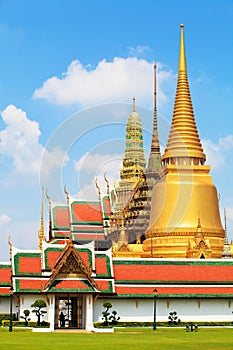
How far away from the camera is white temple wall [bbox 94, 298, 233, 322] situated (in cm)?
3647

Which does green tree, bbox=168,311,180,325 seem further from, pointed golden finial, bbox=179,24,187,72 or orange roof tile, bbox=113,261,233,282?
pointed golden finial, bbox=179,24,187,72

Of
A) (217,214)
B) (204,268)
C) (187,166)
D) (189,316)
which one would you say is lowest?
(189,316)

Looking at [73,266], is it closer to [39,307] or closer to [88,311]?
[88,311]

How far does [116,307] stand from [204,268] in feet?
17.9

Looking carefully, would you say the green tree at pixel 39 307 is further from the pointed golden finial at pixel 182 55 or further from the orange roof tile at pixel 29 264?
the pointed golden finial at pixel 182 55

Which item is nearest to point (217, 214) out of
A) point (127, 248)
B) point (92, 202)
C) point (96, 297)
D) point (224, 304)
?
point (127, 248)

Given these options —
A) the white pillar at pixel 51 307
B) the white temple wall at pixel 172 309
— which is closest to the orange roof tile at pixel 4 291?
the white pillar at pixel 51 307

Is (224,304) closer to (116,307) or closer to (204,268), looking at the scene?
(204,268)

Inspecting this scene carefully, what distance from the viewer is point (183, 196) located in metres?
52.0

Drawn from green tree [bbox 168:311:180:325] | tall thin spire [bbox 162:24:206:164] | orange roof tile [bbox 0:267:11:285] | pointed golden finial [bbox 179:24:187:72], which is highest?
pointed golden finial [bbox 179:24:187:72]

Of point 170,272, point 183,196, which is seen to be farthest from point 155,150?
point 170,272

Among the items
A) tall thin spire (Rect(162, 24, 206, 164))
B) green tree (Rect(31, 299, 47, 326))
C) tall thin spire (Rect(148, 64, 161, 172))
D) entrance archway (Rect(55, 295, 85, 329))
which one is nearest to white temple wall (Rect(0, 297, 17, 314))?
green tree (Rect(31, 299, 47, 326))

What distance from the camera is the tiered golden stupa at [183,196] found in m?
49.8

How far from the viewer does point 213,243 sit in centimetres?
4984
